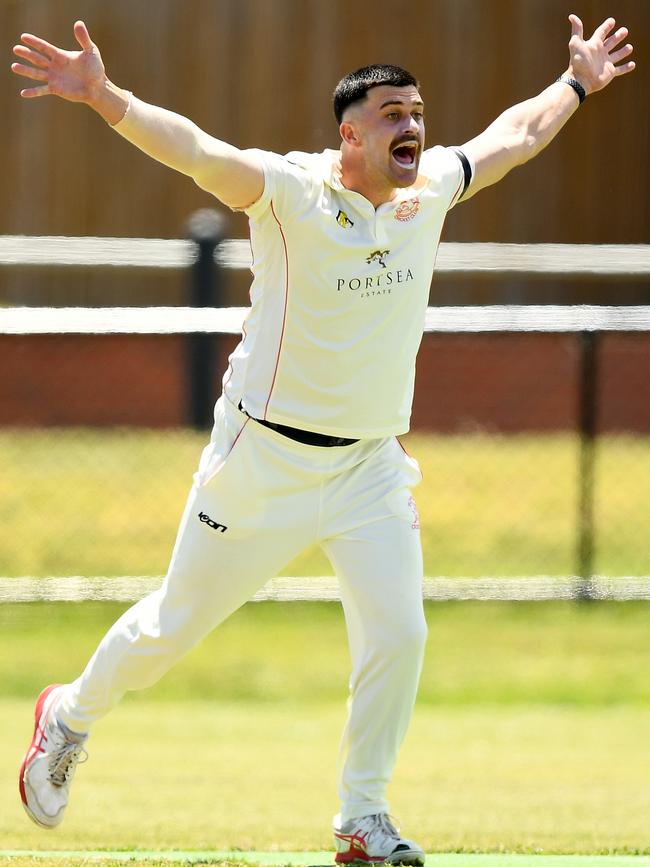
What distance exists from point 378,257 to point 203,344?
4.94 metres

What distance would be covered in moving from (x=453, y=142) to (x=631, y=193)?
179 cm

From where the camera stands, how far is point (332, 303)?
165 inches

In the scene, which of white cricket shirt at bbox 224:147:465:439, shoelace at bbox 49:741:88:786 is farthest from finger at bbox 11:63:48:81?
shoelace at bbox 49:741:88:786

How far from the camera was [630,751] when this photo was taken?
20.9ft

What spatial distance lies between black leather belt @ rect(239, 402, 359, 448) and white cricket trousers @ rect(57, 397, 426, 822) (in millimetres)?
14

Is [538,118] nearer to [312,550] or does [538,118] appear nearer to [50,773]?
[50,773]

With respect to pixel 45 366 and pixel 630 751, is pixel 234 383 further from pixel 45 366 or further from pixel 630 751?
pixel 45 366

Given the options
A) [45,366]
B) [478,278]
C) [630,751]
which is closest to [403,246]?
[630,751]

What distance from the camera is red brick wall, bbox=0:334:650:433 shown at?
944 centimetres

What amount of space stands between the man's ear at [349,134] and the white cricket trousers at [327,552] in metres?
0.78

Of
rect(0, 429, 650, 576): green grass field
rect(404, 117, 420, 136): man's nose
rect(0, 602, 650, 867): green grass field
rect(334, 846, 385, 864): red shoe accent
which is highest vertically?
rect(404, 117, 420, 136): man's nose

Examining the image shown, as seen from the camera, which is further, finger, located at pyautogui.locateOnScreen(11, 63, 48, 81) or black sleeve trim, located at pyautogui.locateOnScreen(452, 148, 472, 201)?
black sleeve trim, located at pyautogui.locateOnScreen(452, 148, 472, 201)

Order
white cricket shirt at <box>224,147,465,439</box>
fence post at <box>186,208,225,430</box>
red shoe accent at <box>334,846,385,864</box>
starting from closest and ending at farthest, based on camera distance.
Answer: white cricket shirt at <box>224,147,465,439</box> < red shoe accent at <box>334,846,385,864</box> < fence post at <box>186,208,225,430</box>

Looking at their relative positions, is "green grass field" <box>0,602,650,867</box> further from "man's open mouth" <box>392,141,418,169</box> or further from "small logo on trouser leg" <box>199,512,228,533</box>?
"man's open mouth" <box>392,141,418,169</box>
